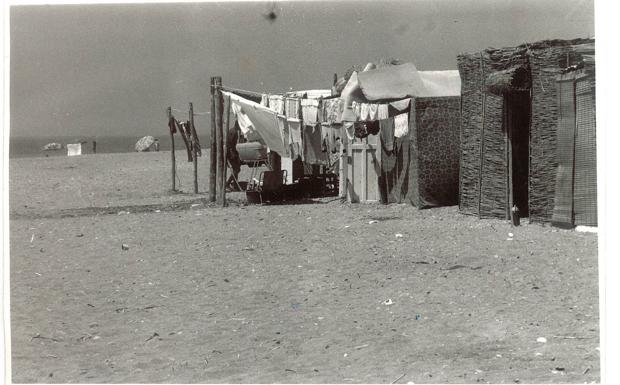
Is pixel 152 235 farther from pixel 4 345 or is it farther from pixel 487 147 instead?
pixel 4 345

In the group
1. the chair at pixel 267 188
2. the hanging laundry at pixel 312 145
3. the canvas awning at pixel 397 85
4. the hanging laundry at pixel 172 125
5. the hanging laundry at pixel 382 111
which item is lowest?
the chair at pixel 267 188

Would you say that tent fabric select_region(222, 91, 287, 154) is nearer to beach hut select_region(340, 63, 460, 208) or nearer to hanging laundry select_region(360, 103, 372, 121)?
beach hut select_region(340, 63, 460, 208)

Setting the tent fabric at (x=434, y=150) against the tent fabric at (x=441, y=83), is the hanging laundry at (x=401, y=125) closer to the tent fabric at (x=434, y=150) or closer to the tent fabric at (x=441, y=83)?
the tent fabric at (x=434, y=150)

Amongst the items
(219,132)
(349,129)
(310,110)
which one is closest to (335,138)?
(310,110)

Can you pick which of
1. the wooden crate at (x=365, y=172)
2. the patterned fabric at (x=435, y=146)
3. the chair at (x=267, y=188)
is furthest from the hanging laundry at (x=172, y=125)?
the patterned fabric at (x=435, y=146)

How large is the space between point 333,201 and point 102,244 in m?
5.96

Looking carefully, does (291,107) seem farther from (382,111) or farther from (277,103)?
(382,111)

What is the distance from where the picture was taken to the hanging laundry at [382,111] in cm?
1451

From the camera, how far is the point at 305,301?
7387mm

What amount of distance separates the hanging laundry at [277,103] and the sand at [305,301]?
485 centimetres

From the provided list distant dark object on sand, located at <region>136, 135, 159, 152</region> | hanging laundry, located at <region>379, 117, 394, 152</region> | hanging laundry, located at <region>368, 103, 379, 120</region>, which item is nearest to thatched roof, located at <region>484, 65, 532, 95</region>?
hanging laundry, located at <region>379, 117, 394, 152</region>

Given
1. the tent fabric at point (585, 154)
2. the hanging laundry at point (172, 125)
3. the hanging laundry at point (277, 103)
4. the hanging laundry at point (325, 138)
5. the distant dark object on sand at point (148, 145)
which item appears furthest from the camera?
the distant dark object on sand at point (148, 145)

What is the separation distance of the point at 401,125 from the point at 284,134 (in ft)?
11.5

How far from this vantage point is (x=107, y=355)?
19.6ft
